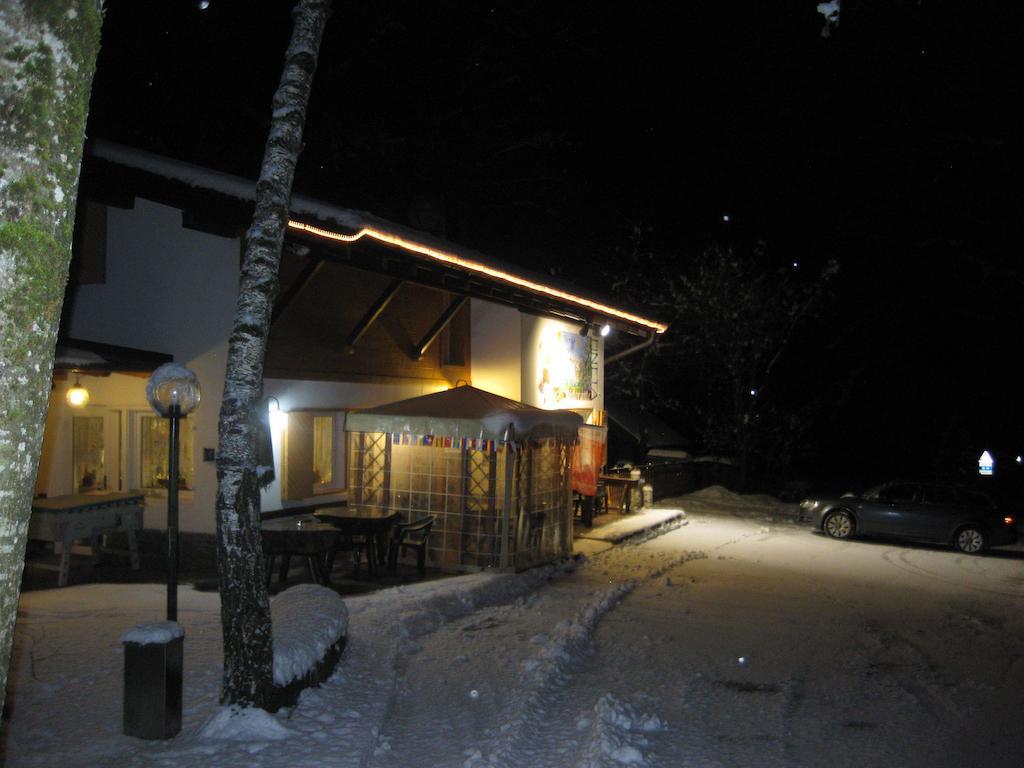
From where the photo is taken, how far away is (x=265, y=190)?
20.4 ft

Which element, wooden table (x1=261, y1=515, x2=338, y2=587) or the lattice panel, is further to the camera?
the lattice panel

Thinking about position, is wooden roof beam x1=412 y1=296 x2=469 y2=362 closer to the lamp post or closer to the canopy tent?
the canopy tent

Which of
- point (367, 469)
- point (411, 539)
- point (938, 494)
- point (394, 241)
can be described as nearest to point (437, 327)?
point (367, 469)

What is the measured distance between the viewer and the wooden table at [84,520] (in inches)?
429

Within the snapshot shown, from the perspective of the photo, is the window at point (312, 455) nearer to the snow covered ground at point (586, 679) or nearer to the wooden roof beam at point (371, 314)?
the wooden roof beam at point (371, 314)

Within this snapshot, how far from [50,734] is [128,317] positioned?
7880 mm

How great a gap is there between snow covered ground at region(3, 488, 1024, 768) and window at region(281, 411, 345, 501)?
119 inches

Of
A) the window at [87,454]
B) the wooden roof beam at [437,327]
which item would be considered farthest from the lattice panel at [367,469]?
the window at [87,454]

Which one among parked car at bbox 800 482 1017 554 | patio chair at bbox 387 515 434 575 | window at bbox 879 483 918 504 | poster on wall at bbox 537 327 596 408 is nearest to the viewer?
patio chair at bbox 387 515 434 575

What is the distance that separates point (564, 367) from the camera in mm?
19531

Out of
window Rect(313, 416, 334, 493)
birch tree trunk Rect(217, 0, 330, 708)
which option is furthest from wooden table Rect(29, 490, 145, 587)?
birch tree trunk Rect(217, 0, 330, 708)

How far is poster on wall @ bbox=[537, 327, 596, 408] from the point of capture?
18.5 meters

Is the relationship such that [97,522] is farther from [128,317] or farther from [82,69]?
[82,69]

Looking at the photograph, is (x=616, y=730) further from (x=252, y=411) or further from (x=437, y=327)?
(x=437, y=327)
